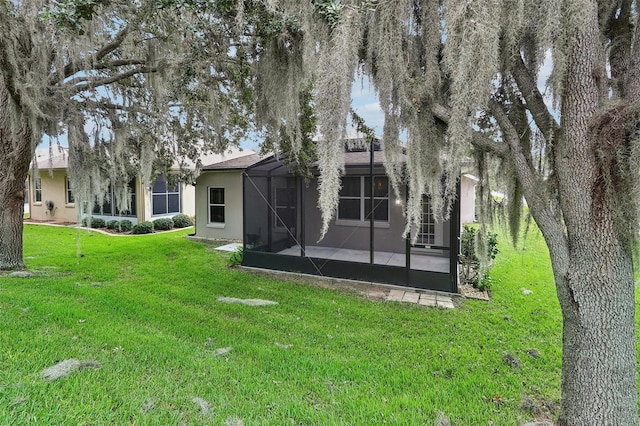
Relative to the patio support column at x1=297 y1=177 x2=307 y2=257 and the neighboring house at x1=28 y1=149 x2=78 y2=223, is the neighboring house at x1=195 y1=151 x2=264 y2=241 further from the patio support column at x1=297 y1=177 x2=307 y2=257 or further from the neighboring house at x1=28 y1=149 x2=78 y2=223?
the neighboring house at x1=28 y1=149 x2=78 y2=223

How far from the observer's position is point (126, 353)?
2.99 metres

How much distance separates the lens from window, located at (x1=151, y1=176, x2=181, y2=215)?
1258cm

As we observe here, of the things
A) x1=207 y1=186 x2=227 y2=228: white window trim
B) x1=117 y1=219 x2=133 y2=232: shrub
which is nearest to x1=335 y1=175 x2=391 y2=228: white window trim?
x1=207 y1=186 x2=227 y2=228: white window trim

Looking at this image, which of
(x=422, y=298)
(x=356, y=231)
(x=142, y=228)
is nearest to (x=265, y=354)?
(x=422, y=298)

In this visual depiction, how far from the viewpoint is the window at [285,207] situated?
8.07 m

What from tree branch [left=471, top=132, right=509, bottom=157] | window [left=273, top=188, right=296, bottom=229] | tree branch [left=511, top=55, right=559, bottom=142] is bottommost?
window [left=273, top=188, right=296, bottom=229]

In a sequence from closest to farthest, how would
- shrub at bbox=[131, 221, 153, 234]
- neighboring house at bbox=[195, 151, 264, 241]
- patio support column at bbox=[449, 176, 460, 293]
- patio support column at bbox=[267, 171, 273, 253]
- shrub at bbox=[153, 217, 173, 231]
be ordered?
patio support column at bbox=[449, 176, 460, 293], patio support column at bbox=[267, 171, 273, 253], neighboring house at bbox=[195, 151, 264, 241], shrub at bbox=[131, 221, 153, 234], shrub at bbox=[153, 217, 173, 231]

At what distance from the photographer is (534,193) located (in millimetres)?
2180

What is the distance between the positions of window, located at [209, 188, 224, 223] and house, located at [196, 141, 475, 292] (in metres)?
1.29

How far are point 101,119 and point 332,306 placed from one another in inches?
202

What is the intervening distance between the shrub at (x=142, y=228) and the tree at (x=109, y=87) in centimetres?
503

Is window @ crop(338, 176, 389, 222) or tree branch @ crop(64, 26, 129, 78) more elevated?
tree branch @ crop(64, 26, 129, 78)

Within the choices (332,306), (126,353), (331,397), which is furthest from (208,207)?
(331,397)

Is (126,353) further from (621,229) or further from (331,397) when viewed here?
(621,229)
